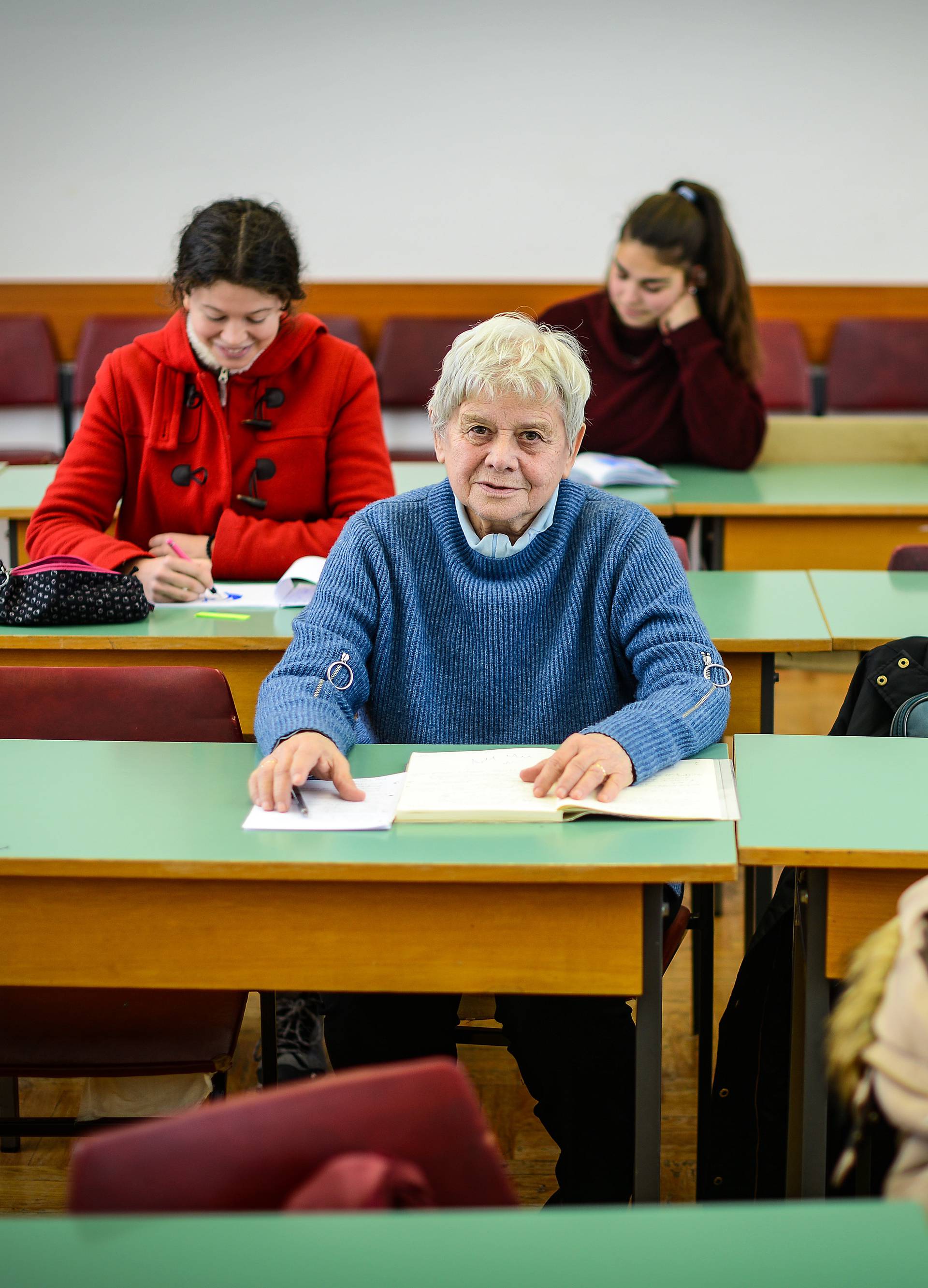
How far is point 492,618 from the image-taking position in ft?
5.79

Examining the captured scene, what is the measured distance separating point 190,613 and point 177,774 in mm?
783

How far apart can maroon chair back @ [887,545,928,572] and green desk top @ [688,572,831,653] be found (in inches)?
7.0

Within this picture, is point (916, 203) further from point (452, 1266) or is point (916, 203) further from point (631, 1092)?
point (452, 1266)

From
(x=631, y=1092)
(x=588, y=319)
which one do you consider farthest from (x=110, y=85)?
(x=631, y=1092)

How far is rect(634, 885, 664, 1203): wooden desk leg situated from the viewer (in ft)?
4.46

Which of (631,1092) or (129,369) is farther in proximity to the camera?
(129,369)

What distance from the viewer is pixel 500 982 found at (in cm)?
137

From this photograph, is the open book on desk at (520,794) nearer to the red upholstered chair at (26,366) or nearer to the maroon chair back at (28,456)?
the maroon chair back at (28,456)

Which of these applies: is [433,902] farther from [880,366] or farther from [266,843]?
[880,366]

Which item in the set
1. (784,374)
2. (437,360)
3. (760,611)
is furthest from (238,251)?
(784,374)

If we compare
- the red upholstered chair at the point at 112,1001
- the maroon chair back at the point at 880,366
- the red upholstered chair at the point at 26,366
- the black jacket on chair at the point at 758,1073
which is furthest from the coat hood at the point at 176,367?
the maroon chair back at the point at 880,366

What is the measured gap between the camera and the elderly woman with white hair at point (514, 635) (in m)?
1.59

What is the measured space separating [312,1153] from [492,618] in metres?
1.02

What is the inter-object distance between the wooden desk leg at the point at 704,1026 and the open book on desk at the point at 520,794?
440 millimetres
